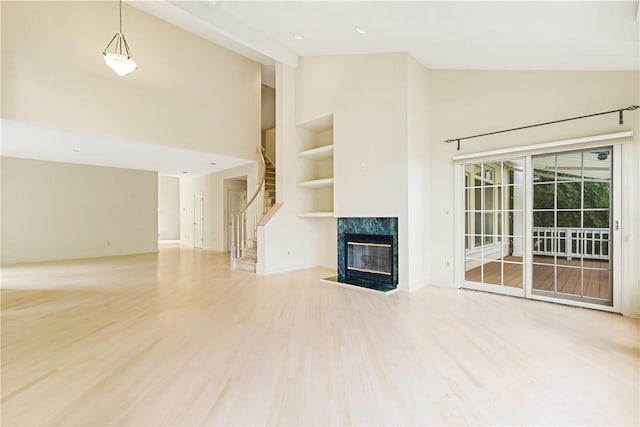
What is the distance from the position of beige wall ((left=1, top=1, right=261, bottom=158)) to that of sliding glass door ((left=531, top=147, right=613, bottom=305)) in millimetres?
6523

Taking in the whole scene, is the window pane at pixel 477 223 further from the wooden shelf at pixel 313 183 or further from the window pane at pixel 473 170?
the wooden shelf at pixel 313 183

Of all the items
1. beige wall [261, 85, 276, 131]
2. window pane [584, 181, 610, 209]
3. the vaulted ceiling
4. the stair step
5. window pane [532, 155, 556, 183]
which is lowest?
the stair step

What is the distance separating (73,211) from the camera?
809cm

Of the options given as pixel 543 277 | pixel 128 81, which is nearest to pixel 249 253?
pixel 128 81

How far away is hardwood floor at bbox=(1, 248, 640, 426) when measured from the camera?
1.79 metres

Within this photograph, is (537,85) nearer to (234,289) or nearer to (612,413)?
(612,413)

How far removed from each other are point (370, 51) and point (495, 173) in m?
2.78

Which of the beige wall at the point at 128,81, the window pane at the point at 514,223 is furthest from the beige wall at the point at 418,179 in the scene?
the beige wall at the point at 128,81

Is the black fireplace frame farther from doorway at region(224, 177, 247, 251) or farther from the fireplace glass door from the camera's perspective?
doorway at region(224, 177, 247, 251)

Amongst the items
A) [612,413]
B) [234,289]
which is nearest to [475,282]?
[612,413]

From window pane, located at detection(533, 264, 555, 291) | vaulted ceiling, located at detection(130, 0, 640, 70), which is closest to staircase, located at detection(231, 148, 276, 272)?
vaulted ceiling, located at detection(130, 0, 640, 70)

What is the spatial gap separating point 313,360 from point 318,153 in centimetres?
449

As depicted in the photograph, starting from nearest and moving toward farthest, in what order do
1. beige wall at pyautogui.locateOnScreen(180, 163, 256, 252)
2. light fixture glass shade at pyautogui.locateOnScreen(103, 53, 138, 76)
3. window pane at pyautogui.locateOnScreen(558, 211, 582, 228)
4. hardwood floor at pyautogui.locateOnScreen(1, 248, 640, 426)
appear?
1. hardwood floor at pyautogui.locateOnScreen(1, 248, 640, 426)
2. window pane at pyautogui.locateOnScreen(558, 211, 582, 228)
3. light fixture glass shade at pyautogui.locateOnScreen(103, 53, 138, 76)
4. beige wall at pyautogui.locateOnScreen(180, 163, 256, 252)

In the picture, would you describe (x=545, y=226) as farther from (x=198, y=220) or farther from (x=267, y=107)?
(x=198, y=220)
